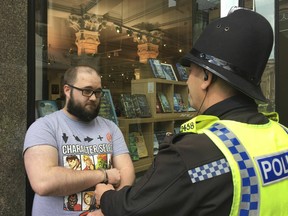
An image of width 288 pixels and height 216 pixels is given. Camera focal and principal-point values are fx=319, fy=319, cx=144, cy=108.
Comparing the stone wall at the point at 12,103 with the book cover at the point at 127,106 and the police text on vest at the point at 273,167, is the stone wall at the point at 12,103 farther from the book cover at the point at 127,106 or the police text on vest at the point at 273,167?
the police text on vest at the point at 273,167

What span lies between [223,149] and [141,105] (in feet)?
10.7

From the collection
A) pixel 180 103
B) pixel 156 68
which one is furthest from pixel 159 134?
pixel 156 68

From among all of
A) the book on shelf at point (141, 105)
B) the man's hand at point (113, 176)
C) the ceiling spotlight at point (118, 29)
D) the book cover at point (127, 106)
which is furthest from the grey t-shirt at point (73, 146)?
the ceiling spotlight at point (118, 29)

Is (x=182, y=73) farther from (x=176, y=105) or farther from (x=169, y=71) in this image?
(x=176, y=105)

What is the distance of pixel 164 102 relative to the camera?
4684 mm

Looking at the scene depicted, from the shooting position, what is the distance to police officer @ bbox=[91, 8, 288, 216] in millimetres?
1120

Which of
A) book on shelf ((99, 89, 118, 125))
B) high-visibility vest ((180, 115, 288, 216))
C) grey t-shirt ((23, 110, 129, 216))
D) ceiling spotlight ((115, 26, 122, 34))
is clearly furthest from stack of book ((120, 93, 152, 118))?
high-visibility vest ((180, 115, 288, 216))

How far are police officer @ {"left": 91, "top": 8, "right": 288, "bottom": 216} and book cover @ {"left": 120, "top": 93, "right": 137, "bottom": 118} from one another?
2.59 meters

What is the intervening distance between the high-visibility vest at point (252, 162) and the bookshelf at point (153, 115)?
2818 millimetres

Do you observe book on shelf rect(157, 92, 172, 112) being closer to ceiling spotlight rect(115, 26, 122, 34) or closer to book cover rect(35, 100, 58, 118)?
ceiling spotlight rect(115, 26, 122, 34)

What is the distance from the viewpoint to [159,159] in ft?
4.01

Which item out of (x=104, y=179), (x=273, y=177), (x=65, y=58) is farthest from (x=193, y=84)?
(x=65, y=58)

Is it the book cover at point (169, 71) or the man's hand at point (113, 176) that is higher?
the book cover at point (169, 71)

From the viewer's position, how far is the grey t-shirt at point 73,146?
213 cm
